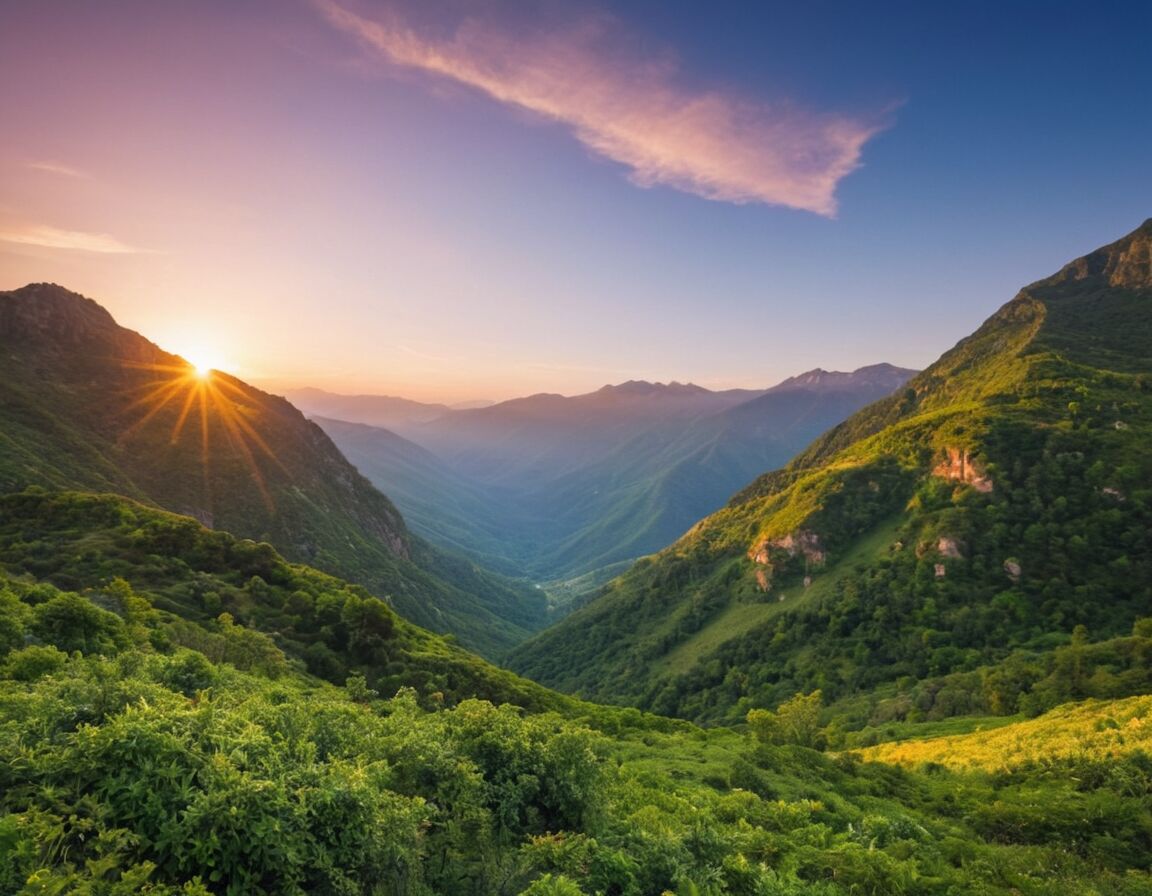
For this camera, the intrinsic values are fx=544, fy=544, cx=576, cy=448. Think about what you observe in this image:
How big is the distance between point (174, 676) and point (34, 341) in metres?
197

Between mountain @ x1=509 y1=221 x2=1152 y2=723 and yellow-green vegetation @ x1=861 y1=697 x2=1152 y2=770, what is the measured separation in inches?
635

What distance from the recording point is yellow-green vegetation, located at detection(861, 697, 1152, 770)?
39.3 metres

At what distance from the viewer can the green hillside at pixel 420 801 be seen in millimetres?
10789

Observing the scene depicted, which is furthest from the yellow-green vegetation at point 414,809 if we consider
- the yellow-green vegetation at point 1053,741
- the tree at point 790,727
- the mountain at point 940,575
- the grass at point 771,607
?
the grass at point 771,607

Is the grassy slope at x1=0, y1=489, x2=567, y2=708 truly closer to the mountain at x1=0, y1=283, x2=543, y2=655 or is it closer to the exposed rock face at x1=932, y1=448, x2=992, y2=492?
the mountain at x1=0, y1=283, x2=543, y2=655

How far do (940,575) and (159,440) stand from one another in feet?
656

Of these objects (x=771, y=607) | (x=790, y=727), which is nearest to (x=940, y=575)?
(x=771, y=607)

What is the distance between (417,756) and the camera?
1756cm

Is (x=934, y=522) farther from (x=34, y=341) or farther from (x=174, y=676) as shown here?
(x=34, y=341)

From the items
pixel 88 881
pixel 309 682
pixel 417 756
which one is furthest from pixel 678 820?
pixel 309 682

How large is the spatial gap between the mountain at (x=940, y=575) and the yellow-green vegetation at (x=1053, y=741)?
1613 centimetres

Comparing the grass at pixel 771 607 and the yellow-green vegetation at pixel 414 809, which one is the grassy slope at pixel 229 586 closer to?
the yellow-green vegetation at pixel 414 809

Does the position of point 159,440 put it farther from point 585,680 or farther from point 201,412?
point 585,680

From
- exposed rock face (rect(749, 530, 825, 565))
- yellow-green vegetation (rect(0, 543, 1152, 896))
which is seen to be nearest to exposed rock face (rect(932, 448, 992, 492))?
exposed rock face (rect(749, 530, 825, 565))
